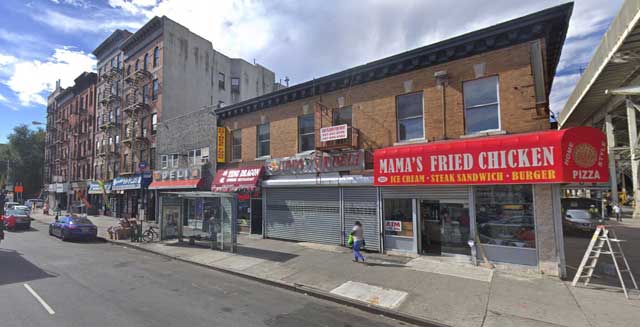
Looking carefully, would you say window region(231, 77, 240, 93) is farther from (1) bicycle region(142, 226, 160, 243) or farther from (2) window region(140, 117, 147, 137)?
(1) bicycle region(142, 226, 160, 243)

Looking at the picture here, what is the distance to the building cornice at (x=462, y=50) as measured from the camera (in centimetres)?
1013

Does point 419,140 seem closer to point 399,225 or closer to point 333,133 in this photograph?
point 399,225

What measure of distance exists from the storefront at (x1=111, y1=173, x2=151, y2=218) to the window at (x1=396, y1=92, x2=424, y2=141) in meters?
23.8

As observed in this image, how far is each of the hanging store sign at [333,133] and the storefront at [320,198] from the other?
0.84m

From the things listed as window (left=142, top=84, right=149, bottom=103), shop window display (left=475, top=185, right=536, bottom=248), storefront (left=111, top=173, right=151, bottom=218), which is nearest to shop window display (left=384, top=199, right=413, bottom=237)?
shop window display (left=475, top=185, right=536, bottom=248)

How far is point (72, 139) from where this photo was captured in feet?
144

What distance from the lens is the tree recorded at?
5781cm

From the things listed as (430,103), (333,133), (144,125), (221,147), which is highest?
(144,125)

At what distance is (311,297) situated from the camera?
8492 mm

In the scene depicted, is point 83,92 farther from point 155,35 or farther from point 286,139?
point 286,139

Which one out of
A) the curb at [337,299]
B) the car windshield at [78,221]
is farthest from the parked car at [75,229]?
the curb at [337,299]

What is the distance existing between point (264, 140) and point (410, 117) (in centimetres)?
854

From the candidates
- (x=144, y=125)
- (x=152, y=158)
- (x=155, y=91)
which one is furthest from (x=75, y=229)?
(x=155, y=91)

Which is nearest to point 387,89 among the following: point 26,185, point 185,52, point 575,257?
point 575,257
